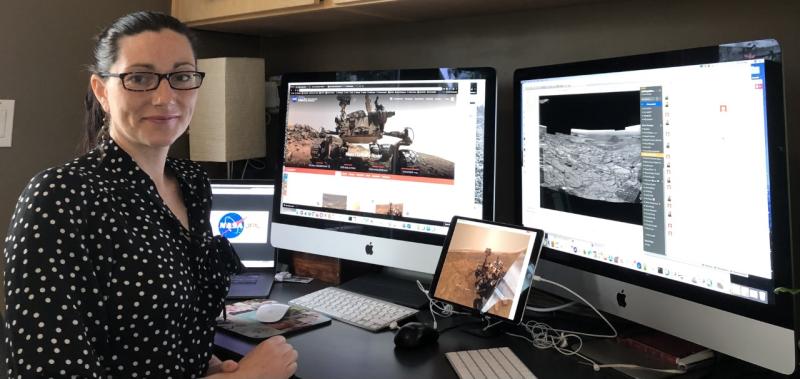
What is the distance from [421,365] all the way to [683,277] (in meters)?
0.46

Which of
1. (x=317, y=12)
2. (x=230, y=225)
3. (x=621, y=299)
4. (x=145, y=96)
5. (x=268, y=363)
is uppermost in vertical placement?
(x=317, y=12)

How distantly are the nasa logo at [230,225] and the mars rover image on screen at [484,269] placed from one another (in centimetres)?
66

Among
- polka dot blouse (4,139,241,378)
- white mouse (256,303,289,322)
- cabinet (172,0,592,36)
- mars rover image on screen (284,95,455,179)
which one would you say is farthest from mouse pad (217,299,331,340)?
cabinet (172,0,592,36)

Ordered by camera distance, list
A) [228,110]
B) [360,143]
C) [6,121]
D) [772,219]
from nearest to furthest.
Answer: [772,219]
[360,143]
[6,121]
[228,110]

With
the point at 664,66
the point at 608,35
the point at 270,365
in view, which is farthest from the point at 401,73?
the point at 270,365

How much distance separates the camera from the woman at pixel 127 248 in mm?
792

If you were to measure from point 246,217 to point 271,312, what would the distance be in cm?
44

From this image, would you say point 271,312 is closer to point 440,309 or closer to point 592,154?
point 440,309

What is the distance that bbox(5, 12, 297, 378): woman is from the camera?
2.60ft

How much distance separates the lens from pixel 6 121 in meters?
1.57

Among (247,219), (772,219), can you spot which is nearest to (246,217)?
(247,219)

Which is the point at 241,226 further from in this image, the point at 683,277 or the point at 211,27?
the point at 683,277

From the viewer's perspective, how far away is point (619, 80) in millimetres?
1062

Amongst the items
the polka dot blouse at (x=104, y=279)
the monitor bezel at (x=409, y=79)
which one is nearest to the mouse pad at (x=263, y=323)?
the polka dot blouse at (x=104, y=279)
